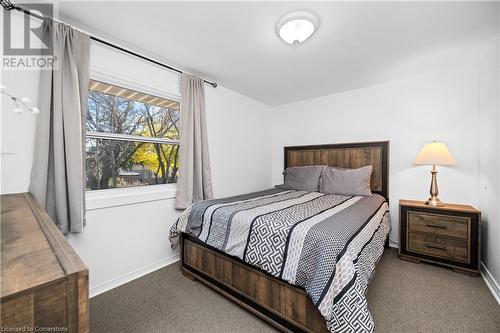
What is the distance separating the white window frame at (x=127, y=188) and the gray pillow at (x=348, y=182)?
6.83 feet

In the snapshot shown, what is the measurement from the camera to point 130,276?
2105mm

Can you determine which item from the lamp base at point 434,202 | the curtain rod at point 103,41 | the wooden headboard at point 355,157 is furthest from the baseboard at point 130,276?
the lamp base at point 434,202

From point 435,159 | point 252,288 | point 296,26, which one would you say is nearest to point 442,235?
point 435,159

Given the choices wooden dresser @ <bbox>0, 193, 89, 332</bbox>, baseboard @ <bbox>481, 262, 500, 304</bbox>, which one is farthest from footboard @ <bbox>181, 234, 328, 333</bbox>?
baseboard @ <bbox>481, 262, 500, 304</bbox>

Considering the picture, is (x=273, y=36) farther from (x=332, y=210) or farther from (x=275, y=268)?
(x=275, y=268)

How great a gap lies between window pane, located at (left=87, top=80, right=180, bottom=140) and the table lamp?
2936mm

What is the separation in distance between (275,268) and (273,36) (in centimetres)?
193

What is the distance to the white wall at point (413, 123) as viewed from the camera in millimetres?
2461

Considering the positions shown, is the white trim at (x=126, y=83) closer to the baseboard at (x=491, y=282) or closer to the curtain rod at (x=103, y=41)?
the curtain rod at (x=103, y=41)

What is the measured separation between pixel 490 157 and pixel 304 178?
1.96 m

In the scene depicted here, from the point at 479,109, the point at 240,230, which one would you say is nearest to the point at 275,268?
the point at 240,230

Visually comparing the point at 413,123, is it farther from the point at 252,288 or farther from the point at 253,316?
the point at 253,316

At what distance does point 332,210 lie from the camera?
193 centimetres

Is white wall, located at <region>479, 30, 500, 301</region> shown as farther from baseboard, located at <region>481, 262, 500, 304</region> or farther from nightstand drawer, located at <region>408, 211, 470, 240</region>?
nightstand drawer, located at <region>408, 211, 470, 240</region>
